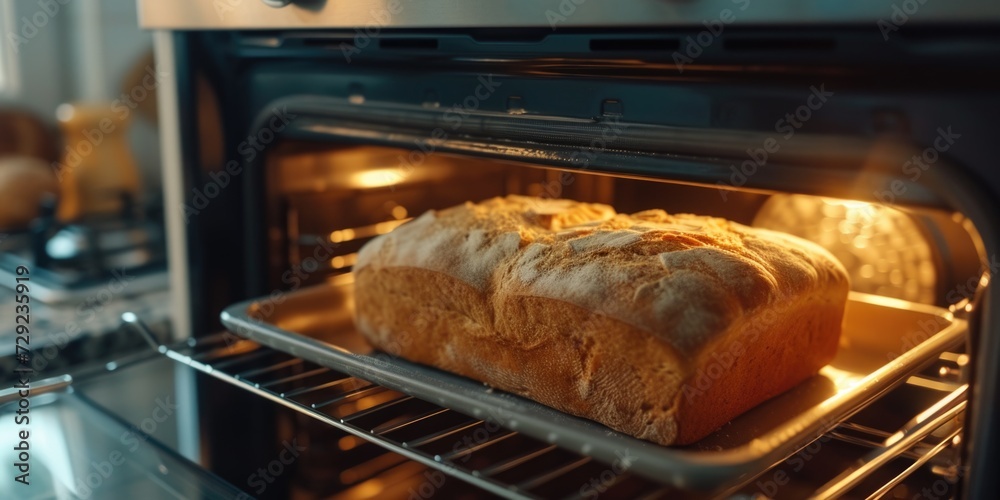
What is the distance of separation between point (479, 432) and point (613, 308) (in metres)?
0.28

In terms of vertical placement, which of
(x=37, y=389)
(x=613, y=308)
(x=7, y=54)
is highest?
(x=7, y=54)

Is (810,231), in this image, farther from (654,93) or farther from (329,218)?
(329,218)

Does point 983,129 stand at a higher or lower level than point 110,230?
higher

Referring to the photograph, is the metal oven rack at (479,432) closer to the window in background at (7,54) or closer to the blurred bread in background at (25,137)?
the blurred bread in background at (25,137)

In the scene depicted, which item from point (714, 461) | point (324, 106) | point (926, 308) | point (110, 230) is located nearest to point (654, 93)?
point (714, 461)

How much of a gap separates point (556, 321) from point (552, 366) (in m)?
0.06

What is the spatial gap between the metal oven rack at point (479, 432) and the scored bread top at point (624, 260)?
16 cm

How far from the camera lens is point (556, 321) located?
0.93 meters

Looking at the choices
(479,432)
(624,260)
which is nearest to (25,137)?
(479,432)

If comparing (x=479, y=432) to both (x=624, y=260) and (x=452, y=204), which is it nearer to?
(x=624, y=260)

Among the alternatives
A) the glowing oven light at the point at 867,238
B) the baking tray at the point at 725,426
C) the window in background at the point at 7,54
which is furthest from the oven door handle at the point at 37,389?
the window in background at the point at 7,54

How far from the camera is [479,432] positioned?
103 cm

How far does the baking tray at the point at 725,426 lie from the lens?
2.26ft

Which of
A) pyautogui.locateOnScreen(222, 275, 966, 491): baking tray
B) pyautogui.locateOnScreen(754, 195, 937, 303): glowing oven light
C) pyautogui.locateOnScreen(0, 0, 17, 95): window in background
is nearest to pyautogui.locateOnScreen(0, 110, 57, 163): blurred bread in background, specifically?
pyautogui.locateOnScreen(0, 0, 17, 95): window in background
